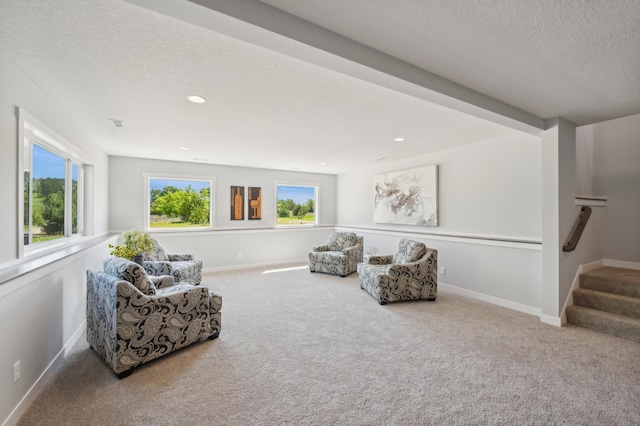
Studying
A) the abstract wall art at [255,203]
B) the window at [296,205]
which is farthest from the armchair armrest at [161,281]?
the window at [296,205]

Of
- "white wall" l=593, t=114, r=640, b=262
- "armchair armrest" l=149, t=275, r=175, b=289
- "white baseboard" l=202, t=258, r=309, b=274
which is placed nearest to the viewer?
"armchair armrest" l=149, t=275, r=175, b=289

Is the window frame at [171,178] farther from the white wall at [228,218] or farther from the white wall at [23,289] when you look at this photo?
the white wall at [23,289]

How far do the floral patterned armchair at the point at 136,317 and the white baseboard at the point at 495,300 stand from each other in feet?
12.5

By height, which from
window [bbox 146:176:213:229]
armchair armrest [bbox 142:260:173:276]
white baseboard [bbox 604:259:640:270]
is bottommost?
armchair armrest [bbox 142:260:173:276]

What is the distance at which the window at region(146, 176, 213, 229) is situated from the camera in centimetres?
592

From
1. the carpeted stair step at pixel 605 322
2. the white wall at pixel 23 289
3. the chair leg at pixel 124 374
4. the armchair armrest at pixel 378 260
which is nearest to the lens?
the white wall at pixel 23 289

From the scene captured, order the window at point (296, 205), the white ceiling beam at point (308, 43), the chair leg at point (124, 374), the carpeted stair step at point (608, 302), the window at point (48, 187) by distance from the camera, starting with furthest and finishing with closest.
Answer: the window at point (296, 205) < the carpeted stair step at point (608, 302) < the window at point (48, 187) < the chair leg at point (124, 374) < the white ceiling beam at point (308, 43)

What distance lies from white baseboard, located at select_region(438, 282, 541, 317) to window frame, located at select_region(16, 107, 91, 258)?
17.5 ft

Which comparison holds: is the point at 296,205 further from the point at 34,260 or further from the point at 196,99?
the point at 34,260

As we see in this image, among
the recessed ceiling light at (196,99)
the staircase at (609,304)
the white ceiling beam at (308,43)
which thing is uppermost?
the recessed ceiling light at (196,99)

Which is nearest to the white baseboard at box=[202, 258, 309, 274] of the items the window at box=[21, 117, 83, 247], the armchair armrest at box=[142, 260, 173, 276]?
the armchair armrest at box=[142, 260, 173, 276]

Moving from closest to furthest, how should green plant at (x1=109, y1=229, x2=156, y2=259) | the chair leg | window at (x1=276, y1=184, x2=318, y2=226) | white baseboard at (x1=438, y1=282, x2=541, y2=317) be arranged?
the chair leg < white baseboard at (x1=438, y1=282, x2=541, y2=317) < green plant at (x1=109, y1=229, x2=156, y2=259) < window at (x1=276, y1=184, x2=318, y2=226)

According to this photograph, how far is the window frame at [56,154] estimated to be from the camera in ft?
7.02

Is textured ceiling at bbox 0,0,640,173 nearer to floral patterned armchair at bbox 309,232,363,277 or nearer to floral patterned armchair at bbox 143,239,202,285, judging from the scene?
floral patterned armchair at bbox 143,239,202,285
